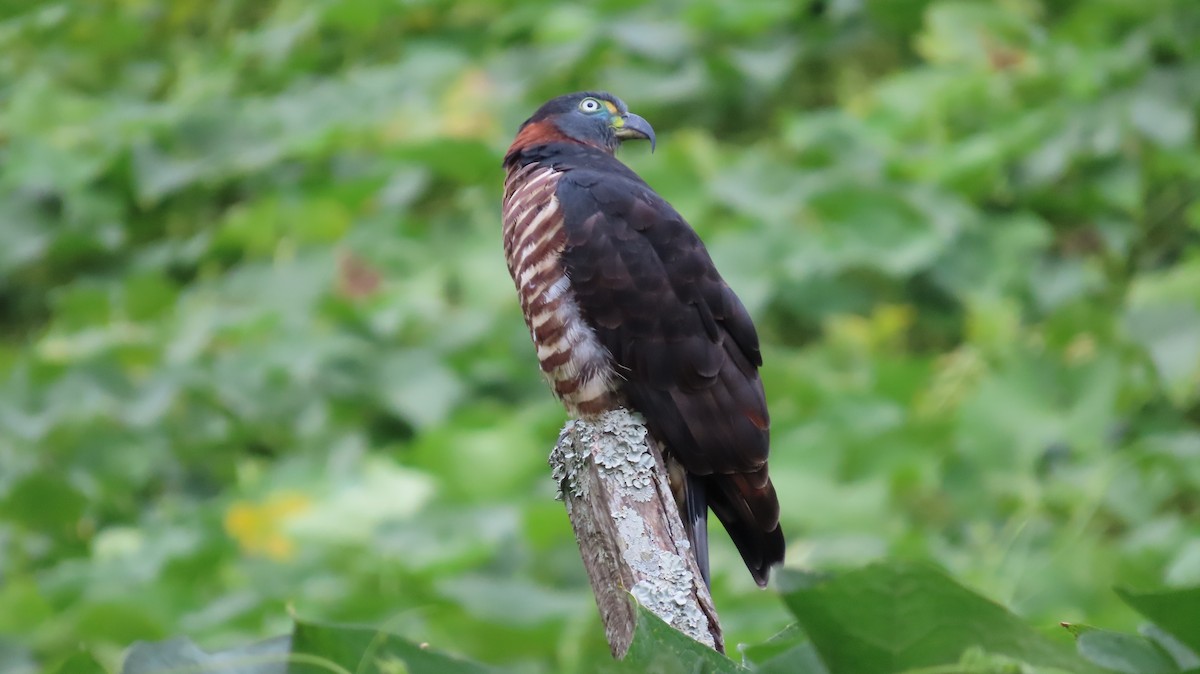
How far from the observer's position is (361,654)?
0.99 m

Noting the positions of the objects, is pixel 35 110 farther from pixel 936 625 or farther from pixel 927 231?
pixel 936 625

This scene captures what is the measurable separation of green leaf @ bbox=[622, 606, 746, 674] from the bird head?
1574 millimetres

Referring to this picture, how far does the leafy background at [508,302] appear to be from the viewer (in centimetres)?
325

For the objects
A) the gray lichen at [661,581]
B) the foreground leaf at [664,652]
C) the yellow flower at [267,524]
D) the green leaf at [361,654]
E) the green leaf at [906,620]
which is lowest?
the green leaf at [906,620]

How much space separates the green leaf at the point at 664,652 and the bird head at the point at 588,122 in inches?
62.0

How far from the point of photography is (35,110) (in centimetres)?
552

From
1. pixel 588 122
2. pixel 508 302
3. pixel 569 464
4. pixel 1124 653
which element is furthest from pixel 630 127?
pixel 1124 653

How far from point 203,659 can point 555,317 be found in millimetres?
1120

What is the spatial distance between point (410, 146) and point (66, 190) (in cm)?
143

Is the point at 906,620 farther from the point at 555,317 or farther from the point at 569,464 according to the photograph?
the point at 555,317

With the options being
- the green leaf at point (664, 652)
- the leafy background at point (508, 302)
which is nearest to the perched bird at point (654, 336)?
the leafy background at point (508, 302)

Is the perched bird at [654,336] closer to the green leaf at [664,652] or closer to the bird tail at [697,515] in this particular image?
the bird tail at [697,515]

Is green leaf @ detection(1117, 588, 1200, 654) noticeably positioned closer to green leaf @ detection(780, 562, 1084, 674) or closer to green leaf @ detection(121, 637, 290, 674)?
green leaf @ detection(780, 562, 1084, 674)

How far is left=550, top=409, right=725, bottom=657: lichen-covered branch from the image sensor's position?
134cm
